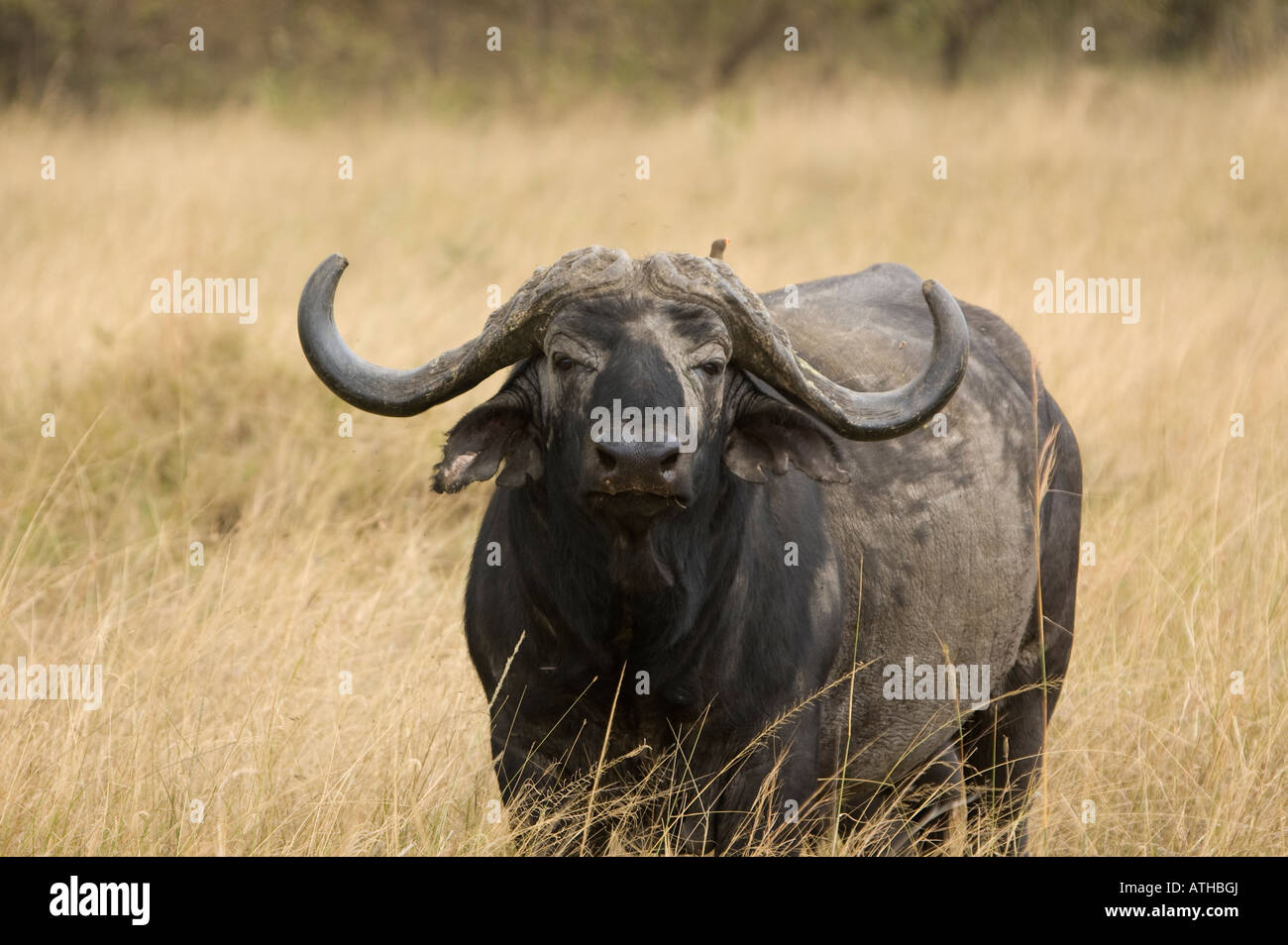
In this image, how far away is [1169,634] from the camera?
223 inches

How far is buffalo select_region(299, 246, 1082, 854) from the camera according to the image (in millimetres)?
3748

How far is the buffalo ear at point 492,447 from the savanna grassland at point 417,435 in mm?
952

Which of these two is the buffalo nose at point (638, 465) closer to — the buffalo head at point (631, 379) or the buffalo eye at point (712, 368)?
the buffalo head at point (631, 379)

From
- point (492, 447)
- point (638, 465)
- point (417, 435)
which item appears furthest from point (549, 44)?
point (638, 465)

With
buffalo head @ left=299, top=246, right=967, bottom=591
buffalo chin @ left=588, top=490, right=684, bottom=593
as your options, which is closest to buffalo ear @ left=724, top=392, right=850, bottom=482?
buffalo head @ left=299, top=246, right=967, bottom=591

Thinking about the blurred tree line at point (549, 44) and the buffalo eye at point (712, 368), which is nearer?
the buffalo eye at point (712, 368)

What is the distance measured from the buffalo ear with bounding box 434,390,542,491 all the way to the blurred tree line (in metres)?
14.2

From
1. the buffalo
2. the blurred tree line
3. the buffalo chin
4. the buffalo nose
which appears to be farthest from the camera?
the blurred tree line

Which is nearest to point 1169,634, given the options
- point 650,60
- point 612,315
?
point 612,315

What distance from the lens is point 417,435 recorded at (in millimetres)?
7453

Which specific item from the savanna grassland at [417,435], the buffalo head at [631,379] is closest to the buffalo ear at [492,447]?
the buffalo head at [631,379]

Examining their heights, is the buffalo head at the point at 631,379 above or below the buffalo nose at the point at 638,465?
above

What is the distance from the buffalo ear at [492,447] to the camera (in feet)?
12.8

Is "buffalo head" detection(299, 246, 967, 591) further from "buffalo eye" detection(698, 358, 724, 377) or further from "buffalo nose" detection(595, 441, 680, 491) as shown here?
"buffalo nose" detection(595, 441, 680, 491)
